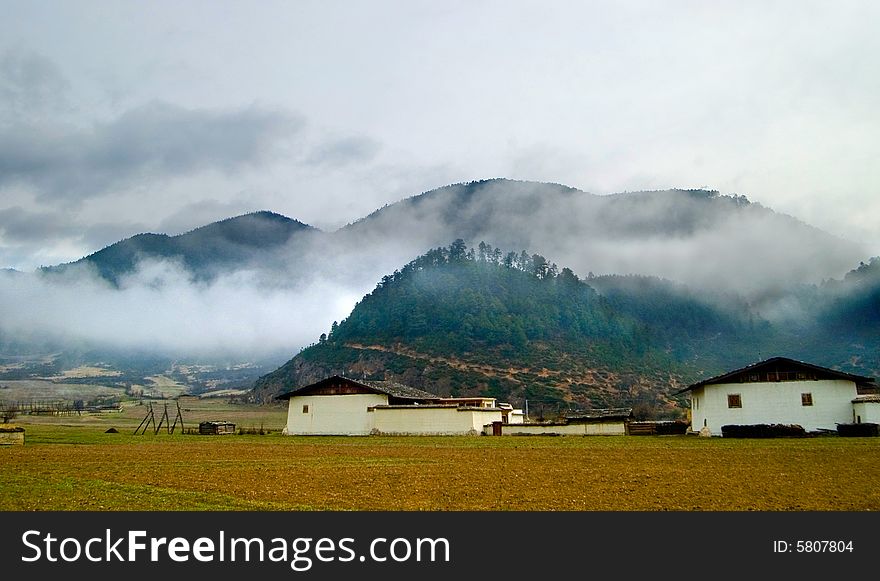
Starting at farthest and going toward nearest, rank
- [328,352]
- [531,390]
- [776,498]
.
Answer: [328,352] → [531,390] → [776,498]

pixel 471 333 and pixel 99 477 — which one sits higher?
pixel 471 333

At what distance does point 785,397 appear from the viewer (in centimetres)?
4747

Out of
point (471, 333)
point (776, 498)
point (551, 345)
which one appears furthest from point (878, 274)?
point (776, 498)

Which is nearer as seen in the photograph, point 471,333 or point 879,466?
point 879,466

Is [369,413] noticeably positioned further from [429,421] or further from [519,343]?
[519,343]

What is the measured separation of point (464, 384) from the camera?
100688 millimetres

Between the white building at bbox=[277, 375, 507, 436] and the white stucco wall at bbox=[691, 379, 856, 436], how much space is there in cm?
1755

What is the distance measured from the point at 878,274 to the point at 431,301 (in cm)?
10509

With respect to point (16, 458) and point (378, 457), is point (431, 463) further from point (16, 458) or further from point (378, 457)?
point (16, 458)

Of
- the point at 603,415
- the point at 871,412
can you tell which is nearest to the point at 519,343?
the point at 603,415

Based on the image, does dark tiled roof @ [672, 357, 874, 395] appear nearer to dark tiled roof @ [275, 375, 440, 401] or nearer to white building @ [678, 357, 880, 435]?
white building @ [678, 357, 880, 435]

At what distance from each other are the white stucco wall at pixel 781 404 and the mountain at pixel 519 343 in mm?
44306

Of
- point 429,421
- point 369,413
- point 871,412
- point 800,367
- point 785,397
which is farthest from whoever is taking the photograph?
point 369,413

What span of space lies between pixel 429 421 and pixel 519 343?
59997mm
